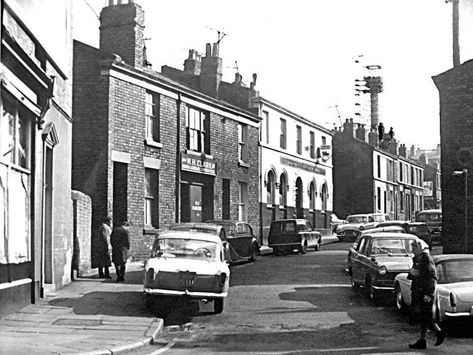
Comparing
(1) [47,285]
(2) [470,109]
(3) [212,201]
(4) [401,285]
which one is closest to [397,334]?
(4) [401,285]

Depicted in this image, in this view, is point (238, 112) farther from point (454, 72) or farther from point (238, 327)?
point (238, 327)

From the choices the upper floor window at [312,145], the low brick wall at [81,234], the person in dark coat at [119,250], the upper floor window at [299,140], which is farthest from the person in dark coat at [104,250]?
the upper floor window at [312,145]

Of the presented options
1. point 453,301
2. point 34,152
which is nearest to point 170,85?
point 34,152

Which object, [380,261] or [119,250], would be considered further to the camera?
[119,250]

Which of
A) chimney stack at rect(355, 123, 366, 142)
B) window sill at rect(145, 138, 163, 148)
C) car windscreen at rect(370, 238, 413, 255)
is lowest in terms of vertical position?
car windscreen at rect(370, 238, 413, 255)

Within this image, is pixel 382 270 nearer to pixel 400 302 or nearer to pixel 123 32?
pixel 400 302

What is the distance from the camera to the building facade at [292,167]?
3878 cm

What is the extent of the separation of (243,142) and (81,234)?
16789 millimetres

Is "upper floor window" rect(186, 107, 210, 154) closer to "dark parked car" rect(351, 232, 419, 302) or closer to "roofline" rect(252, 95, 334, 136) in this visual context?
"roofline" rect(252, 95, 334, 136)

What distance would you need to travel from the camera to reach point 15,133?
13.7 m

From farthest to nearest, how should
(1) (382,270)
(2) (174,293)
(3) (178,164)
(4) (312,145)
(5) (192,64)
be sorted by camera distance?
(4) (312,145) < (5) (192,64) < (3) (178,164) < (1) (382,270) < (2) (174,293)

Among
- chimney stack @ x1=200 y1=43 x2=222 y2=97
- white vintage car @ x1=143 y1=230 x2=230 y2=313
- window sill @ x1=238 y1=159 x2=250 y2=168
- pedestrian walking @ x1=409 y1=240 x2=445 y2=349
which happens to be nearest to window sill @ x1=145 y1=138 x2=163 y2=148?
window sill @ x1=238 y1=159 x2=250 y2=168

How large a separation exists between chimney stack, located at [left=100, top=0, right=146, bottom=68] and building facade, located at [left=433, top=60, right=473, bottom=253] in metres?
10.8

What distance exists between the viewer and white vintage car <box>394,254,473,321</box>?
12.0m
